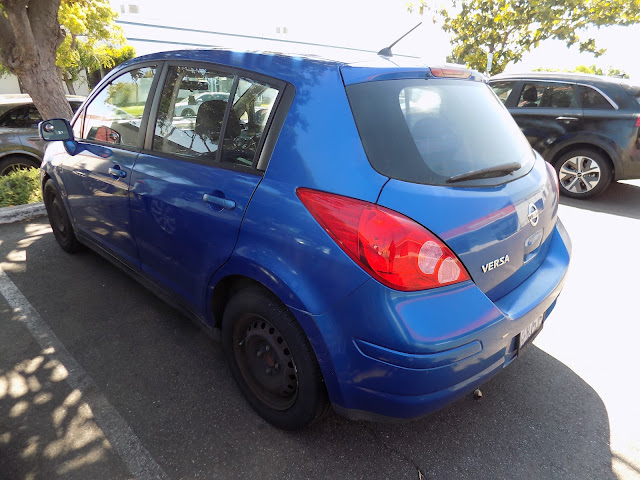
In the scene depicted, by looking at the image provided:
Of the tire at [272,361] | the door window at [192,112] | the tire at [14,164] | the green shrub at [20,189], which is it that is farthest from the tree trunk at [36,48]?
the tire at [272,361]

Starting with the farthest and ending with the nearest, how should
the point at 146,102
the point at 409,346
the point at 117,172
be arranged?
the point at 117,172
the point at 146,102
the point at 409,346

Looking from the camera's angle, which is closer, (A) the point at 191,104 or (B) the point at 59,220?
(A) the point at 191,104

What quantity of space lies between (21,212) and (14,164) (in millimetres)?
2211

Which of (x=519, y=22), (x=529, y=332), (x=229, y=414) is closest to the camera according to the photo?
(x=529, y=332)

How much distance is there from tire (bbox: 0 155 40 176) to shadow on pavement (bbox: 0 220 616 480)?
493cm

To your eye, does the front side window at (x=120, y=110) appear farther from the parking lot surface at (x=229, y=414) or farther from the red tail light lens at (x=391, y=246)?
the red tail light lens at (x=391, y=246)

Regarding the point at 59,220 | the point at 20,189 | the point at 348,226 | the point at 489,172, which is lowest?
the point at 20,189

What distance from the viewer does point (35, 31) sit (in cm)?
625

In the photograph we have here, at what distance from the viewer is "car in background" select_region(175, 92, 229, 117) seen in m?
2.36

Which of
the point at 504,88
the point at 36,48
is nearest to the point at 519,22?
the point at 504,88

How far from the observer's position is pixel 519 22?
1426cm

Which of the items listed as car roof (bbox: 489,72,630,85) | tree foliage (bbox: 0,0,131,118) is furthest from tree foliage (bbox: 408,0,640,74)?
tree foliage (bbox: 0,0,131,118)

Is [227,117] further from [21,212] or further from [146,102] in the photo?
[21,212]

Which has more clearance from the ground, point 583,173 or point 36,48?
point 36,48
